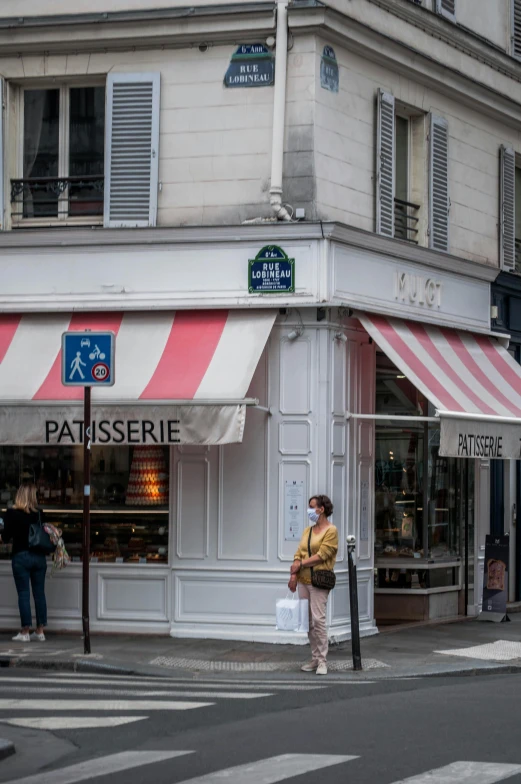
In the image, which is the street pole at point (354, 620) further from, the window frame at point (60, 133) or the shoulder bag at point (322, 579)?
the window frame at point (60, 133)

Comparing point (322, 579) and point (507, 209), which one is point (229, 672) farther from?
point (507, 209)

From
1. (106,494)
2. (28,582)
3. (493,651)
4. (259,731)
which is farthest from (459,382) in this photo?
(259,731)

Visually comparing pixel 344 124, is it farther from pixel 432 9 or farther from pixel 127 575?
pixel 127 575

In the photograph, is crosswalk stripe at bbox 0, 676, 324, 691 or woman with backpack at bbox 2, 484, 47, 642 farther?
woman with backpack at bbox 2, 484, 47, 642

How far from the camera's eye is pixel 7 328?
16172mm

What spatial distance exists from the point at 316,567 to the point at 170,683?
196 centimetres

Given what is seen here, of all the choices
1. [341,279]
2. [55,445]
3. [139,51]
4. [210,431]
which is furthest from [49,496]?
[139,51]

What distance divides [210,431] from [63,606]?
3235 mm

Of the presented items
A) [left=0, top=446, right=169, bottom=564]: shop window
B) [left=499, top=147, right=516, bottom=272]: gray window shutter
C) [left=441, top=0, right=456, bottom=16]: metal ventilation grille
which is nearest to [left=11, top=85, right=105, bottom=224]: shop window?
[left=0, top=446, right=169, bottom=564]: shop window

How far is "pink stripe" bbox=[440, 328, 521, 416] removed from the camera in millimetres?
17250

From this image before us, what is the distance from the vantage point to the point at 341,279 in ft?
51.2

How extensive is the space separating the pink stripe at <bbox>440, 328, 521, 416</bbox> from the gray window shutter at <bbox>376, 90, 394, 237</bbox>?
1.82m

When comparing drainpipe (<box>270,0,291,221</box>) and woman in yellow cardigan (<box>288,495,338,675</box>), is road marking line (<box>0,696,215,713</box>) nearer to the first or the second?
woman in yellow cardigan (<box>288,495,338,675</box>)

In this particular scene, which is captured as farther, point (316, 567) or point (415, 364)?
point (415, 364)
